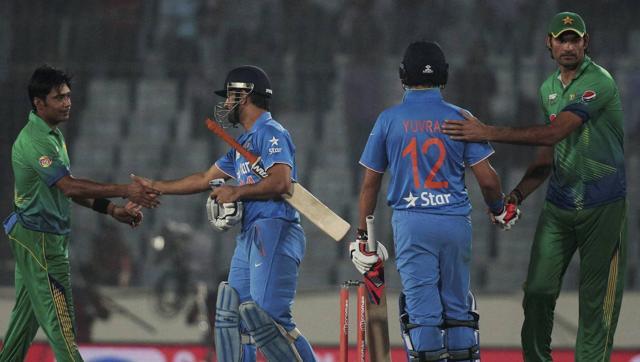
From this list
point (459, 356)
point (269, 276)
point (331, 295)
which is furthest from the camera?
point (331, 295)

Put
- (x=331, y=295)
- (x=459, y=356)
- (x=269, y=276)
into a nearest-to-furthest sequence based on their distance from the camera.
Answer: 1. (x=459, y=356)
2. (x=269, y=276)
3. (x=331, y=295)

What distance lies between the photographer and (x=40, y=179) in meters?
4.52

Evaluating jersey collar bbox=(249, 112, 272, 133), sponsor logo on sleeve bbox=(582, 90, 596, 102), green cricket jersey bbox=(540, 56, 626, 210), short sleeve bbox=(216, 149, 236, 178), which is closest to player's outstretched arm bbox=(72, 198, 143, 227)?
short sleeve bbox=(216, 149, 236, 178)

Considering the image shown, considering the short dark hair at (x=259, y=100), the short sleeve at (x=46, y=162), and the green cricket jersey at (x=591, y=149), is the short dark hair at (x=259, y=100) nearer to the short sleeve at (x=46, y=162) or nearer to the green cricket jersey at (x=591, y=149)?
the short sleeve at (x=46, y=162)

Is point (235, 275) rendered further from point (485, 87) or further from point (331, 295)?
point (485, 87)

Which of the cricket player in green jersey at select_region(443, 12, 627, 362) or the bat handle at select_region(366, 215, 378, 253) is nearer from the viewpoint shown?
the bat handle at select_region(366, 215, 378, 253)

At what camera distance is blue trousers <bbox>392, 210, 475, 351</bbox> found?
4.02 metres

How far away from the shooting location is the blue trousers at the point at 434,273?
4020mm

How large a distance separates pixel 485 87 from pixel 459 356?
8.75 ft

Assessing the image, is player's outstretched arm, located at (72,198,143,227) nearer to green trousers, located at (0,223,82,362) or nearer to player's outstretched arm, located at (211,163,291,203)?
green trousers, located at (0,223,82,362)

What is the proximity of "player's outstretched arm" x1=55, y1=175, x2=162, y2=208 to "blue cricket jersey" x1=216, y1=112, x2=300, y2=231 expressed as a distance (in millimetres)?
398

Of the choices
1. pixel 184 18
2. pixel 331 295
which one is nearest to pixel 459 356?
pixel 331 295

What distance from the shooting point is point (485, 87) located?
21.1ft

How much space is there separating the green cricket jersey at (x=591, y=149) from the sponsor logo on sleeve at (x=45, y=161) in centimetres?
189
